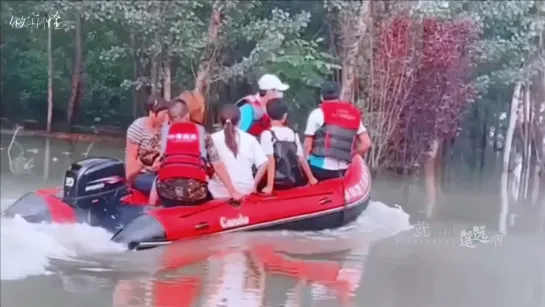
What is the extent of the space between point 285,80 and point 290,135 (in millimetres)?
111

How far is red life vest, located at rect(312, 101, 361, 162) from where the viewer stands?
109 inches

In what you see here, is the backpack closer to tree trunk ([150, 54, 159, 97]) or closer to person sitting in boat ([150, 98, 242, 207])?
person sitting in boat ([150, 98, 242, 207])

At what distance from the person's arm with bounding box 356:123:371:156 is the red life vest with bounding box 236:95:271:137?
183 millimetres

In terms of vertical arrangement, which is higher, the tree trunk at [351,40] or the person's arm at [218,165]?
the tree trunk at [351,40]

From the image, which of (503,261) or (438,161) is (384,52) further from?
(503,261)

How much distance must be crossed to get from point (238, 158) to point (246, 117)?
84 millimetres

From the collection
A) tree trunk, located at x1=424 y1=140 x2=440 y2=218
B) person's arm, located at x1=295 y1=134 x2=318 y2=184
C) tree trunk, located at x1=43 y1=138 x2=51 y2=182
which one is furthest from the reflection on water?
tree trunk, located at x1=424 y1=140 x2=440 y2=218

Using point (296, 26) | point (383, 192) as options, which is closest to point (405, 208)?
point (383, 192)

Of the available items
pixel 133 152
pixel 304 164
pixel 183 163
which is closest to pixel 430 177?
pixel 304 164

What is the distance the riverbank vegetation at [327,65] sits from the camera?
9.07 ft

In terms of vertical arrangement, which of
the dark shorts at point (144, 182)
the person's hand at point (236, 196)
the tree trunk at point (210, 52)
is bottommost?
the person's hand at point (236, 196)

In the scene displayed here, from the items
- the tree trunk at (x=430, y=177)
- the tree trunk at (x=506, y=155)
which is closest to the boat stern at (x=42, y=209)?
the tree trunk at (x=430, y=177)

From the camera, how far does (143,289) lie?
9.04 ft

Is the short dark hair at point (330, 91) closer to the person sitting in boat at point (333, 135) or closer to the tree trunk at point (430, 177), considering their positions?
the person sitting in boat at point (333, 135)
